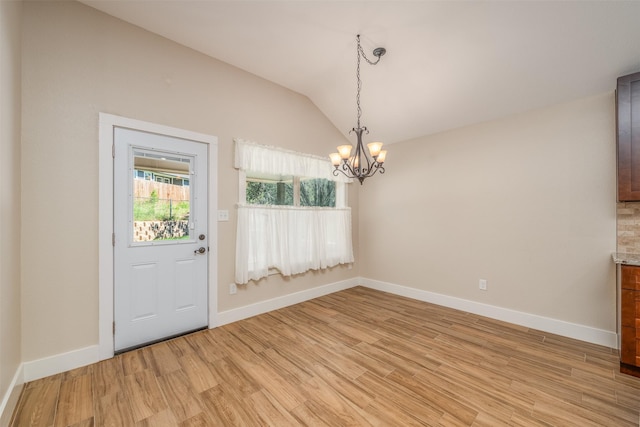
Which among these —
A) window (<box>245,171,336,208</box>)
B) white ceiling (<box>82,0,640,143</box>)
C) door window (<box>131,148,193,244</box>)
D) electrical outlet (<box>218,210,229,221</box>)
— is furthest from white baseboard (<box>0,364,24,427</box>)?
white ceiling (<box>82,0,640,143</box>)

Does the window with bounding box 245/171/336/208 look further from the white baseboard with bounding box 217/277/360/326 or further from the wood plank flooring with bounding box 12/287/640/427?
the wood plank flooring with bounding box 12/287/640/427

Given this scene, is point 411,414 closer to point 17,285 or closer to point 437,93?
point 17,285

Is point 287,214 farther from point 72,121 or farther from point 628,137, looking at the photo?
point 628,137

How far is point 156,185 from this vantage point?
2.70 metres

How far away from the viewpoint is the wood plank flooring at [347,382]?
1.71 meters

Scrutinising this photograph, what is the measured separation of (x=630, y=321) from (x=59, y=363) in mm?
4809

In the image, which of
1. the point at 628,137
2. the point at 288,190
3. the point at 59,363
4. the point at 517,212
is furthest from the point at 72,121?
the point at 628,137

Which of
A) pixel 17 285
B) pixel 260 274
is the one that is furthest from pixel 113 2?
pixel 260 274

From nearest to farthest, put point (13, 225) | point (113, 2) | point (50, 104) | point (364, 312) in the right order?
point (13, 225) < point (50, 104) < point (113, 2) < point (364, 312)

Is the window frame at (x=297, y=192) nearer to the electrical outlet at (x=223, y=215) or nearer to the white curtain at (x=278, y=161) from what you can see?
the white curtain at (x=278, y=161)

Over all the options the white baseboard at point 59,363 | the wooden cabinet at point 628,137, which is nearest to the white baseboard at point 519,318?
the wooden cabinet at point 628,137

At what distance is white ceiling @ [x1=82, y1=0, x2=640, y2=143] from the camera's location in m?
2.28

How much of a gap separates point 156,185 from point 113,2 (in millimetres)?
1667

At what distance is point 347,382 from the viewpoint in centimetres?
207
